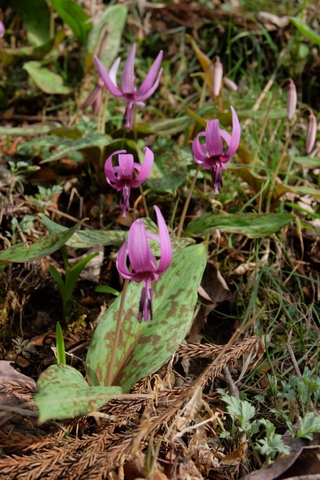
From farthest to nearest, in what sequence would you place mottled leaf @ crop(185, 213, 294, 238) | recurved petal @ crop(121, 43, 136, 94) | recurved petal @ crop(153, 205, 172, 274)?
1. recurved petal @ crop(121, 43, 136, 94)
2. mottled leaf @ crop(185, 213, 294, 238)
3. recurved petal @ crop(153, 205, 172, 274)

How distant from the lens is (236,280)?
2.59 meters

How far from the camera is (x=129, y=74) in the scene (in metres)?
2.46

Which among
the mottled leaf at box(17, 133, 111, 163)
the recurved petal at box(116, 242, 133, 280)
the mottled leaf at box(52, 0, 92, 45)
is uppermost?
the mottled leaf at box(52, 0, 92, 45)

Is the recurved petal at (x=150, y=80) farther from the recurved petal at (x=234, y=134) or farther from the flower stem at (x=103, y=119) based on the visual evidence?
the recurved petal at (x=234, y=134)

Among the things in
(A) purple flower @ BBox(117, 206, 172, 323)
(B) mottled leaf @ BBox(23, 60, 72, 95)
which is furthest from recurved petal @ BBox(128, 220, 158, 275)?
(B) mottled leaf @ BBox(23, 60, 72, 95)

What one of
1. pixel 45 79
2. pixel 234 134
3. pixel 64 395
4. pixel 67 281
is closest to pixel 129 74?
pixel 234 134

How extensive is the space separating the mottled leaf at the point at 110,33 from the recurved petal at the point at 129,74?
1171 millimetres

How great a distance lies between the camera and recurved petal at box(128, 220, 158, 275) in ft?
4.54

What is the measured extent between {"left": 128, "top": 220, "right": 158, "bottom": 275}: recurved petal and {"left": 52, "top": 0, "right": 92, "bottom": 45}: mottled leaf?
2653 millimetres

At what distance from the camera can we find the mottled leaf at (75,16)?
11.3 feet

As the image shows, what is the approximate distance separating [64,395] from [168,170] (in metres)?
1.70

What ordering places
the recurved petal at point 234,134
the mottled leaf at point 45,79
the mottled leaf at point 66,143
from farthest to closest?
1. the mottled leaf at point 45,79
2. the mottled leaf at point 66,143
3. the recurved petal at point 234,134

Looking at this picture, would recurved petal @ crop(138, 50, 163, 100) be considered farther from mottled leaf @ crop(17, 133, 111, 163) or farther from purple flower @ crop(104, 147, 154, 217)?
purple flower @ crop(104, 147, 154, 217)

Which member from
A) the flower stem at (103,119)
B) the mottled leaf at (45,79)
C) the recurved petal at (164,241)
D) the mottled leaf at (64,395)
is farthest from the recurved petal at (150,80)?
the mottled leaf at (64,395)
